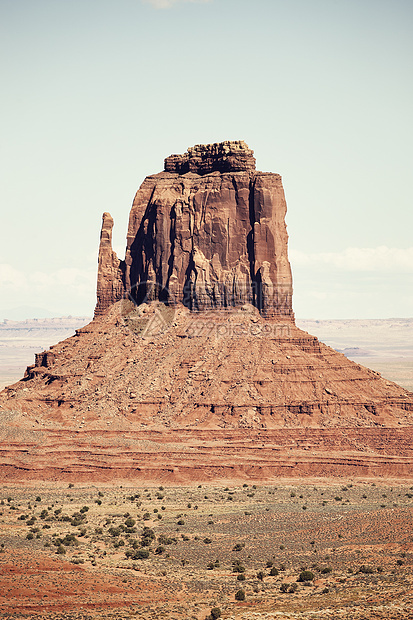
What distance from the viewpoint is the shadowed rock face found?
352 ft

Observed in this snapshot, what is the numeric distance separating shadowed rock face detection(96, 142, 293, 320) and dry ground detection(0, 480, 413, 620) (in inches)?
1040

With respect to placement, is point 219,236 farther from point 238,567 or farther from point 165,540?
point 238,567

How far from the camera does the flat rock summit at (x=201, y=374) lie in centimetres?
9150

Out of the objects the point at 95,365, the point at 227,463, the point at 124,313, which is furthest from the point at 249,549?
the point at 124,313

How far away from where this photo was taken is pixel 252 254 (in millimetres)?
107938

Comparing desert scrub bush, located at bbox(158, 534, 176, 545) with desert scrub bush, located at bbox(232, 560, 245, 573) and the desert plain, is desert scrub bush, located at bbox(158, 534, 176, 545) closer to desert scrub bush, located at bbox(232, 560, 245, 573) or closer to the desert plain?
the desert plain

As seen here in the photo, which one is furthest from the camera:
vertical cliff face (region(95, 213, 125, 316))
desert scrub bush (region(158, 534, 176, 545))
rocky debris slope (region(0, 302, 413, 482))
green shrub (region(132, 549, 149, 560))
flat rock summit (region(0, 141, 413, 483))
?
vertical cliff face (region(95, 213, 125, 316))

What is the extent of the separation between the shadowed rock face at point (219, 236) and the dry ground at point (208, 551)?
86.7ft

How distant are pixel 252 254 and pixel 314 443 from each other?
75.8 feet

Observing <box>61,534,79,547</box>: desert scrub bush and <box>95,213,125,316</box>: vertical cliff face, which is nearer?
<box>61,534,79,547</box>: desert scrub bush

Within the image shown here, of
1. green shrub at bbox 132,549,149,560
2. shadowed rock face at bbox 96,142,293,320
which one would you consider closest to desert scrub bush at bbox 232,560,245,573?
green shrub at bbox 132,549,149,560

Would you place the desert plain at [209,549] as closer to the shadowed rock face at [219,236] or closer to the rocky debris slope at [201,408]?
the rocky debris slope at [201,408]

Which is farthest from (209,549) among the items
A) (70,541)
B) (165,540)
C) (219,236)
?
(219,236)

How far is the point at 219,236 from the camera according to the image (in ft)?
356
